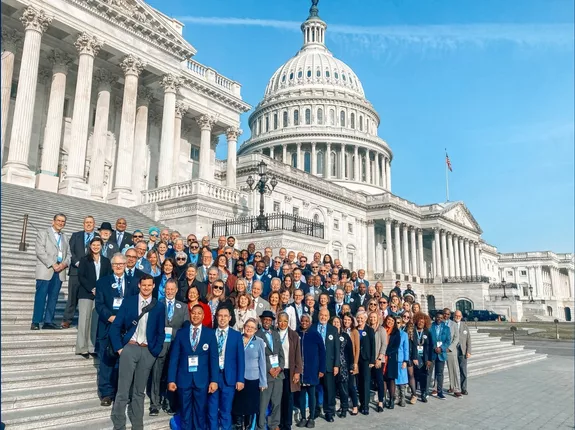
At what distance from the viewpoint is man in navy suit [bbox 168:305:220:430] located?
6.71 meters

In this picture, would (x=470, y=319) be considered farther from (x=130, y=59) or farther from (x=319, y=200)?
(x=130, y=59)

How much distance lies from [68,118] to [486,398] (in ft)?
93.8

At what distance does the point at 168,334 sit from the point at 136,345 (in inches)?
24.8

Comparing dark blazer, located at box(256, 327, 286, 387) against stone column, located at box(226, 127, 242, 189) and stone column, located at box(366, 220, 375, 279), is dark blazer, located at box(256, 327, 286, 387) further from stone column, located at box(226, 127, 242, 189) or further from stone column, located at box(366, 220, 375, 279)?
stone column, located at box(366, 220, 375, 279)

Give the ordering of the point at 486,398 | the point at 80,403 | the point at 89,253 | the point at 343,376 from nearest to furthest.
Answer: the point at 80,403, the point at 89,253, the point at 343,376, the point at 486,398

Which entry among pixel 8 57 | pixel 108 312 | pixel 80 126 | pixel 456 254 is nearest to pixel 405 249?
pixel 456 254

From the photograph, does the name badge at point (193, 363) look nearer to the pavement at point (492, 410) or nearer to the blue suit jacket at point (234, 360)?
the blue suit jacket at point (234, 360)

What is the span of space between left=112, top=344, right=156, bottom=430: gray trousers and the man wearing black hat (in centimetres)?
182

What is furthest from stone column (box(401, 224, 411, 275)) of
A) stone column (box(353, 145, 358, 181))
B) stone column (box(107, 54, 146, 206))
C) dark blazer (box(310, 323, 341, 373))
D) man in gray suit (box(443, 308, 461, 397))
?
dark blazer (box(310, 323, 341, 373))

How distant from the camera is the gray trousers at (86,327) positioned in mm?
8227

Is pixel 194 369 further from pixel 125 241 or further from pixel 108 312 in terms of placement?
pixel 125 241

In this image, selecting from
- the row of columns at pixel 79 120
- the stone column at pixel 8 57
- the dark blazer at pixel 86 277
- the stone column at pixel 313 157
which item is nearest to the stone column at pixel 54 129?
the row of columns at pixel 79 120

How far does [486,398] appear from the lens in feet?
39.0

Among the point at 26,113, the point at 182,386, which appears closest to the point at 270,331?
the point at 182,386
